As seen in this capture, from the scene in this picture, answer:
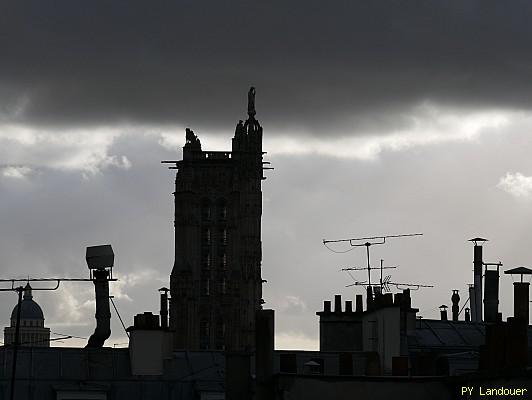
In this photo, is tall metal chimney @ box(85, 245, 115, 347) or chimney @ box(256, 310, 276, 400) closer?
chimney @ box(256, 310, 276, 400)

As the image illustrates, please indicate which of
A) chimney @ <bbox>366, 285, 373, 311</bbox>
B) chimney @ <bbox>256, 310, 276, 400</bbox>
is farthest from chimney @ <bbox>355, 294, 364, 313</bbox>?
chimney @ <bbox>256, 310, 276, 400</bbox>

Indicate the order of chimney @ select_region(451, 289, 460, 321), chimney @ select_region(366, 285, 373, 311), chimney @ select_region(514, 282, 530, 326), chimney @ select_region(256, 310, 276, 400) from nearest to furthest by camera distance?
chimney @ select_region(256, 310, 276, 400)
chimney @ select_region(514, 282, 530, 326)
chimney @ select_region(366, 285, 373, 311)
chimney @ select_region(451, 289, 460, 321)

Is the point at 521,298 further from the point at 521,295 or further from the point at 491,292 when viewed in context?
the point at 491,292

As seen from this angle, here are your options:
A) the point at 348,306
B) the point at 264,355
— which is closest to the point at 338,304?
the point at 348,306

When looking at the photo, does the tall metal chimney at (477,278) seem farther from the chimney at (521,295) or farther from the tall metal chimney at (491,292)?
the chimney at (521,295)

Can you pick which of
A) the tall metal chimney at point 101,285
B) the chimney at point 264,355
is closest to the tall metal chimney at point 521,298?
the chimney at point 264,355

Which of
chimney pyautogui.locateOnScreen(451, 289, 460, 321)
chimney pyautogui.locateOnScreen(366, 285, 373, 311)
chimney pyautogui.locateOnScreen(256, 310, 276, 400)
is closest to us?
chimney pyautogui.locateOnScreen(256, 310, 276, 400)

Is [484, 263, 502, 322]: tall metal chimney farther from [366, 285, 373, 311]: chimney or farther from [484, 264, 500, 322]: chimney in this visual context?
[366, 285, 373, 311]: chimney

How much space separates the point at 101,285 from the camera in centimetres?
6856

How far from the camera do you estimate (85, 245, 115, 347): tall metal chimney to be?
6806 cm

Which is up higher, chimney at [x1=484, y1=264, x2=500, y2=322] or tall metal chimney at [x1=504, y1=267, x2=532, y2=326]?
chimney at [x1=484, y1=264, x2=500, y2=322]

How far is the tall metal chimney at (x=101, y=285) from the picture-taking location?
68.1m

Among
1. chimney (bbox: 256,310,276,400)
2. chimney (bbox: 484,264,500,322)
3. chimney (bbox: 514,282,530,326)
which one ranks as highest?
chimney (bbox: 484,264,500,322)

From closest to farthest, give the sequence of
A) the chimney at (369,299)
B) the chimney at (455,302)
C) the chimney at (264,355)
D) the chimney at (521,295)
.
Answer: the chimney at (264,355) < the chimney at (521,295) < the chimney at (369,299) < the chimney at (455,302)
